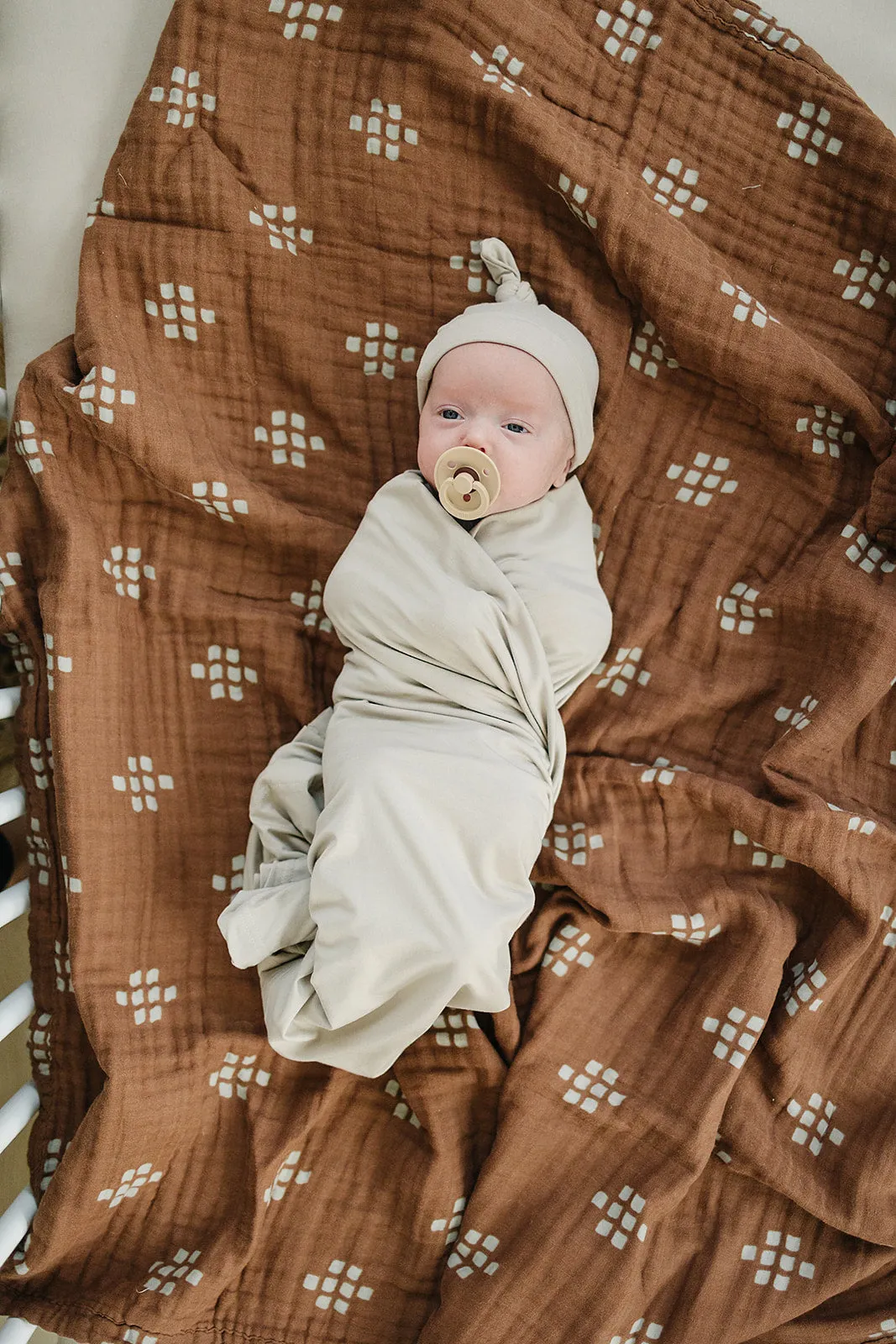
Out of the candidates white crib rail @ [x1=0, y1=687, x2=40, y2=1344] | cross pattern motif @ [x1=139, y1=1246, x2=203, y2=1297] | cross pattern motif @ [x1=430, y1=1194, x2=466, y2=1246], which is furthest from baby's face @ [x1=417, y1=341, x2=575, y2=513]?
cross pattern motif @ [x1=139, y1=1246, x2=203, y2=1297]

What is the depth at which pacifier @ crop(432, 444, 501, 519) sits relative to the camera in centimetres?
96

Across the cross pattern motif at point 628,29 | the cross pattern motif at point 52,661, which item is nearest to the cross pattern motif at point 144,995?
the cross pattern motif at point 52,661

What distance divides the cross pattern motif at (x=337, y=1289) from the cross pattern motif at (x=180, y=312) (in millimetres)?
Answer: 1030

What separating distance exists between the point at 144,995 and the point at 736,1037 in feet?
2.09

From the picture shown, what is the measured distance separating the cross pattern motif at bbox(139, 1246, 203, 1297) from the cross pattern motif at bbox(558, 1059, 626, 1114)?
0.43m

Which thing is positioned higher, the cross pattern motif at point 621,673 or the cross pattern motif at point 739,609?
the cross pattern motif at point 739,609

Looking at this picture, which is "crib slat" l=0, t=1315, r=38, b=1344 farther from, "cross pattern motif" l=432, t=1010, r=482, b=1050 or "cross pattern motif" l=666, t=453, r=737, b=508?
"cross pattern motif" l=666, t=453, r=737, b=508

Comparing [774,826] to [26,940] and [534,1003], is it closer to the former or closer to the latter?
[534,1003]

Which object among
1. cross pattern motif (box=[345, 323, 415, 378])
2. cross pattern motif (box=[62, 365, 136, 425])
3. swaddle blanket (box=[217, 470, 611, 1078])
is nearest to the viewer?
swaddle blanket (box=[217, 470, 611, 1078])

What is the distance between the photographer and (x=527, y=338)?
102cm

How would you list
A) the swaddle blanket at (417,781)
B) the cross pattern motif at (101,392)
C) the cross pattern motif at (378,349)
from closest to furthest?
the swaddle blanket at (417,781) → the cross pattern motif at (101,392) → the cross pattern motif at (378,349)

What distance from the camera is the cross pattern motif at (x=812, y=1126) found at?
1.09 m

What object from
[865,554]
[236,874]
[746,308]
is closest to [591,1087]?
[236,874]

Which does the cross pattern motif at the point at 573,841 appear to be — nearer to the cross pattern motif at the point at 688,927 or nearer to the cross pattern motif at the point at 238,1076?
the cross pattern motif at the point at 688,927
